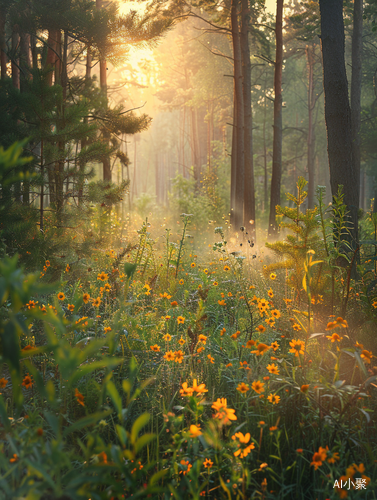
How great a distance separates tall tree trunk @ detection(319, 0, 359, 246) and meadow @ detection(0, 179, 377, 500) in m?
1.63

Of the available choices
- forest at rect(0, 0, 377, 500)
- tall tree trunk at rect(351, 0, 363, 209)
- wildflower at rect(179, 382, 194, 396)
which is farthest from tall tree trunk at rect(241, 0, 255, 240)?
wildflower at rect(179, 382, 194, 396)

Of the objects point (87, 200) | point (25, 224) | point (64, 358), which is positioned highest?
point (87, 200)

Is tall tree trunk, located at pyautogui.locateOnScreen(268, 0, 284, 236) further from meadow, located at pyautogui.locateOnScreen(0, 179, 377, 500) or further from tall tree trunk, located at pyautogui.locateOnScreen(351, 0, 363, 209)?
meadow, located at pyautogui.locateOnScreen(0, 179, 377, 500)

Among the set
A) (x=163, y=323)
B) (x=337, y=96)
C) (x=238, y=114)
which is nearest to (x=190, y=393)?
(x=163, y=323)

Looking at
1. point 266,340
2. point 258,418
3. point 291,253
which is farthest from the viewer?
point 291,253

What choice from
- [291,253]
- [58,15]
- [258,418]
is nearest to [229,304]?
[291,253]

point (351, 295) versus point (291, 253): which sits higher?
point (291, 253)

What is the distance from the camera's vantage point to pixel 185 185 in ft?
56.6

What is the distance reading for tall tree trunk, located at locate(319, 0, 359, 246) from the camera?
4.07 meters

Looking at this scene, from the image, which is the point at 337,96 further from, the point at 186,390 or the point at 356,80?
the point at 356,80

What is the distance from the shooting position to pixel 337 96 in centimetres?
407

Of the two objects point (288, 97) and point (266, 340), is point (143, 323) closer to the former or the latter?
point (266, 340)

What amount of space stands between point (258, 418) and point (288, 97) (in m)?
33.1

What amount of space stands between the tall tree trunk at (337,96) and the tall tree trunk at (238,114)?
5.74m
